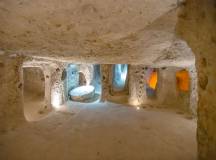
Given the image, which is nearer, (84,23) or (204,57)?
(204,57)

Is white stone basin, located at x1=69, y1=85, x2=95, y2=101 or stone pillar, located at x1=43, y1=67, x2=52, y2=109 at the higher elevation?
stone pillar, located at x1=43, y1=67, x2=52, y2=109

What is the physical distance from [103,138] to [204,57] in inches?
109

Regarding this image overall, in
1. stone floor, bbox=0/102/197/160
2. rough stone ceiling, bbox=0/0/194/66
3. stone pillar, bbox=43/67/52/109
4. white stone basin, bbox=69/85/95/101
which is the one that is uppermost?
rough stone ceiling, bbox=0/0/194/66

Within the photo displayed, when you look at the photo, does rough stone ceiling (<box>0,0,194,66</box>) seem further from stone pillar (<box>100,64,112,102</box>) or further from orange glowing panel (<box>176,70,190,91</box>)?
orange glowing panel (<box>176,70,190,91</box>)

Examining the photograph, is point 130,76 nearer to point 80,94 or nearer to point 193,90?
point 193,90

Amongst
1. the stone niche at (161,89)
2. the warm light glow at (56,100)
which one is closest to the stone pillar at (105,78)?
the stone niche at (161,89)

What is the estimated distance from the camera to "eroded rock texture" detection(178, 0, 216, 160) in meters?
1.63

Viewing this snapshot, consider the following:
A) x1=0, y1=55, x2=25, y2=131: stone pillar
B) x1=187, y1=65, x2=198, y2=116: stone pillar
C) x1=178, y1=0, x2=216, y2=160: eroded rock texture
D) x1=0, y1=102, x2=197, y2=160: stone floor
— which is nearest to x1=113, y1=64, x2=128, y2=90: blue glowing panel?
x1=0, y1=102, x2=197, y2=160: stone floor

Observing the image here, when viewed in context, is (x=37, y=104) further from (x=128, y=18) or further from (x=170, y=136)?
(x=128, y=18)

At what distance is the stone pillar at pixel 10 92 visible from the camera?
3.58 meters

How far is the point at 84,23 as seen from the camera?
217cm

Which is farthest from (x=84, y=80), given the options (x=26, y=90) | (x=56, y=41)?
(x=56, y=41)

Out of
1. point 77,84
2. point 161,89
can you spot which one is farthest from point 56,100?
point 161,89

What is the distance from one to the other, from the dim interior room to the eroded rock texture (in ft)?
0.04
